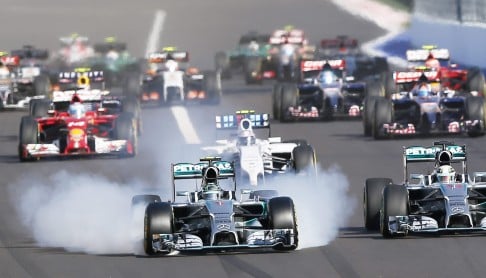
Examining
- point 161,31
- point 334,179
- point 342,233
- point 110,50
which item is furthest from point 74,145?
point 161,31

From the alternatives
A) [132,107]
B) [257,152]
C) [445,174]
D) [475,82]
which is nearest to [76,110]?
[132,107]

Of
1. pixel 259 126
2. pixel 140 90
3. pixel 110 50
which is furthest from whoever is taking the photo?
pixel 110 50

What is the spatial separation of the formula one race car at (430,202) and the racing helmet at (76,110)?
13.7 metres

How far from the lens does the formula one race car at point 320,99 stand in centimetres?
4456

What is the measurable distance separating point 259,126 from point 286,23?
192 ft

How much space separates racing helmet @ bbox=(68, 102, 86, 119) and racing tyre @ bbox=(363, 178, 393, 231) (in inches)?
552

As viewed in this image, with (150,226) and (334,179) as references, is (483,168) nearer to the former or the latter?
(334,179)

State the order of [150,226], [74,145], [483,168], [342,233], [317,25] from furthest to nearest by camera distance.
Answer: [317,25] → [74,145] → [483,168] → [342,233] → [150,226]

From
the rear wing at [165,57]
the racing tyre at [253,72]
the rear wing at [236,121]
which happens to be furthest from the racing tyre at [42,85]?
the rear wing at [236,121]

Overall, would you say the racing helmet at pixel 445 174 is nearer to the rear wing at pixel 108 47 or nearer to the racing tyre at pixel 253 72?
the racing tyre at pixel 253 72

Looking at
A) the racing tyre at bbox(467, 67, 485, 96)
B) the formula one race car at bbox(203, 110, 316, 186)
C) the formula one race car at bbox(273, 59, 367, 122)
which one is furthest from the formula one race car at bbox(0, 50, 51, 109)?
the formula one race car at bbox(203, 110, 316, 186)

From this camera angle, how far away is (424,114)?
39.7m

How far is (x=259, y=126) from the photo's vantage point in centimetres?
3086

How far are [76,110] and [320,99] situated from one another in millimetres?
8651
